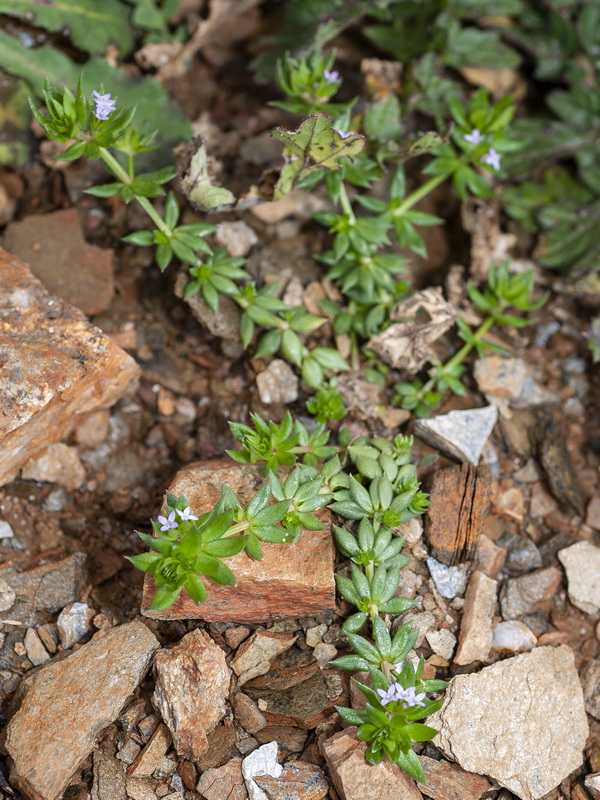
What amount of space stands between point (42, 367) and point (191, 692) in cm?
165

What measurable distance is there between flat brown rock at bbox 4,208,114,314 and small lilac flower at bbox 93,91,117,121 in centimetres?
102

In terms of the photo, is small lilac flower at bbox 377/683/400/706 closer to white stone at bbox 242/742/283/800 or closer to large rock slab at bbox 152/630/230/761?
→ white stone at bbox 242/742/283/800

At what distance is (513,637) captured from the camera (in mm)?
3674

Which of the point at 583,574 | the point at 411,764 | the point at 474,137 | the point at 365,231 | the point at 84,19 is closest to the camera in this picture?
the point at 411,764

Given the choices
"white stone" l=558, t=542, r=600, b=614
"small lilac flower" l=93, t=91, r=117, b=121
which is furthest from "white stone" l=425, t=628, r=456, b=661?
"small lilac flower" l=93, t=91, r=117, b=121

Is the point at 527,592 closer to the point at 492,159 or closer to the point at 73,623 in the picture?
the point at 73,623

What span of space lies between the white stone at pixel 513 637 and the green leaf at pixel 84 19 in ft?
14.0

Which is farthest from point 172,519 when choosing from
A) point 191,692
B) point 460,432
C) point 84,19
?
point 84,19

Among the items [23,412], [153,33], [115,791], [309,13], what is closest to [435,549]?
[115,791]

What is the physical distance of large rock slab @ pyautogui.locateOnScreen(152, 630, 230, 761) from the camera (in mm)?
3170

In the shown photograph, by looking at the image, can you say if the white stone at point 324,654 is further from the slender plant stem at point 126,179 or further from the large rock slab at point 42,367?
the slender plant stem at point 126,179

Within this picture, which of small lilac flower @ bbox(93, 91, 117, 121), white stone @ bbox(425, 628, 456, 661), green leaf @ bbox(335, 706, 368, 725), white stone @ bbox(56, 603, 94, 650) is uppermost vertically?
small lilac flower @ bbox(93, 91, 117, 121)

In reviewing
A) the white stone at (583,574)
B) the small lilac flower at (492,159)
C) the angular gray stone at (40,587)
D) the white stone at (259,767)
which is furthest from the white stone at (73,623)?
the small lilac flower at (492,159)

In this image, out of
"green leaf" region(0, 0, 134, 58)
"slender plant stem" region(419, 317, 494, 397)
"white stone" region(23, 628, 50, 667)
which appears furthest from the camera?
"green leaf" region(0, 0, 134, 58)
